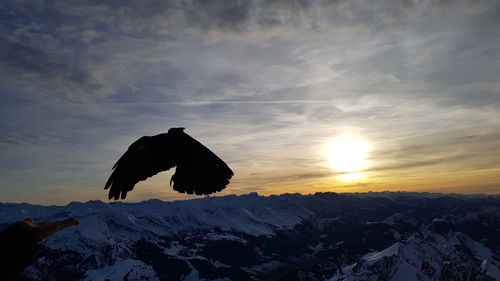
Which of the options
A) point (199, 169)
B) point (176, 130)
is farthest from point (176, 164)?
point (176, 130)

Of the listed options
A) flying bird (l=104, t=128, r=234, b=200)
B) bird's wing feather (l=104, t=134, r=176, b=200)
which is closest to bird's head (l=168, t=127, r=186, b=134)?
flying bird (l=104, t=128, r=234, b=200)

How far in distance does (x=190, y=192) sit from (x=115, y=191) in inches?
72.2

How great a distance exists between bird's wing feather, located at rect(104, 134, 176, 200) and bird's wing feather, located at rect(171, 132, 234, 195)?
0.35 m

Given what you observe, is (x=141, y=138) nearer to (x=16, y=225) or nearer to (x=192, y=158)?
(x=192, y=158)

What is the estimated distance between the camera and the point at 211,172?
31.7 ft

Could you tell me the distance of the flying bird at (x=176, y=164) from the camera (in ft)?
31.0

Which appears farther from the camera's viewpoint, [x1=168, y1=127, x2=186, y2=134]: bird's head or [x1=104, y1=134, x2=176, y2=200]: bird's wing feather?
[x1=168, y1=127, x2=186, y2=134]: bird's head

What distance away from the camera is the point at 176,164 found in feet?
31.7

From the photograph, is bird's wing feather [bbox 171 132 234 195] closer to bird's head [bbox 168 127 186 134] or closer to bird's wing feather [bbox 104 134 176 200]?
bird's head [bbox 168 127 186 134]

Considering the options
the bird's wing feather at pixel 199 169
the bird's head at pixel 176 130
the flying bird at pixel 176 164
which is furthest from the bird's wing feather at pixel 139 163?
the bird's wing feather at pixel 199 169

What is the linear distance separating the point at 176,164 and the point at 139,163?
1.04 meters

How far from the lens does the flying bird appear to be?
9.46m

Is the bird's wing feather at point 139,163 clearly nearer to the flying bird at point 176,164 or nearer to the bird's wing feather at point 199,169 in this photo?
the flying bird at point 176,164

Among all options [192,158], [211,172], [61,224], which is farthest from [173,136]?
[61,224]
